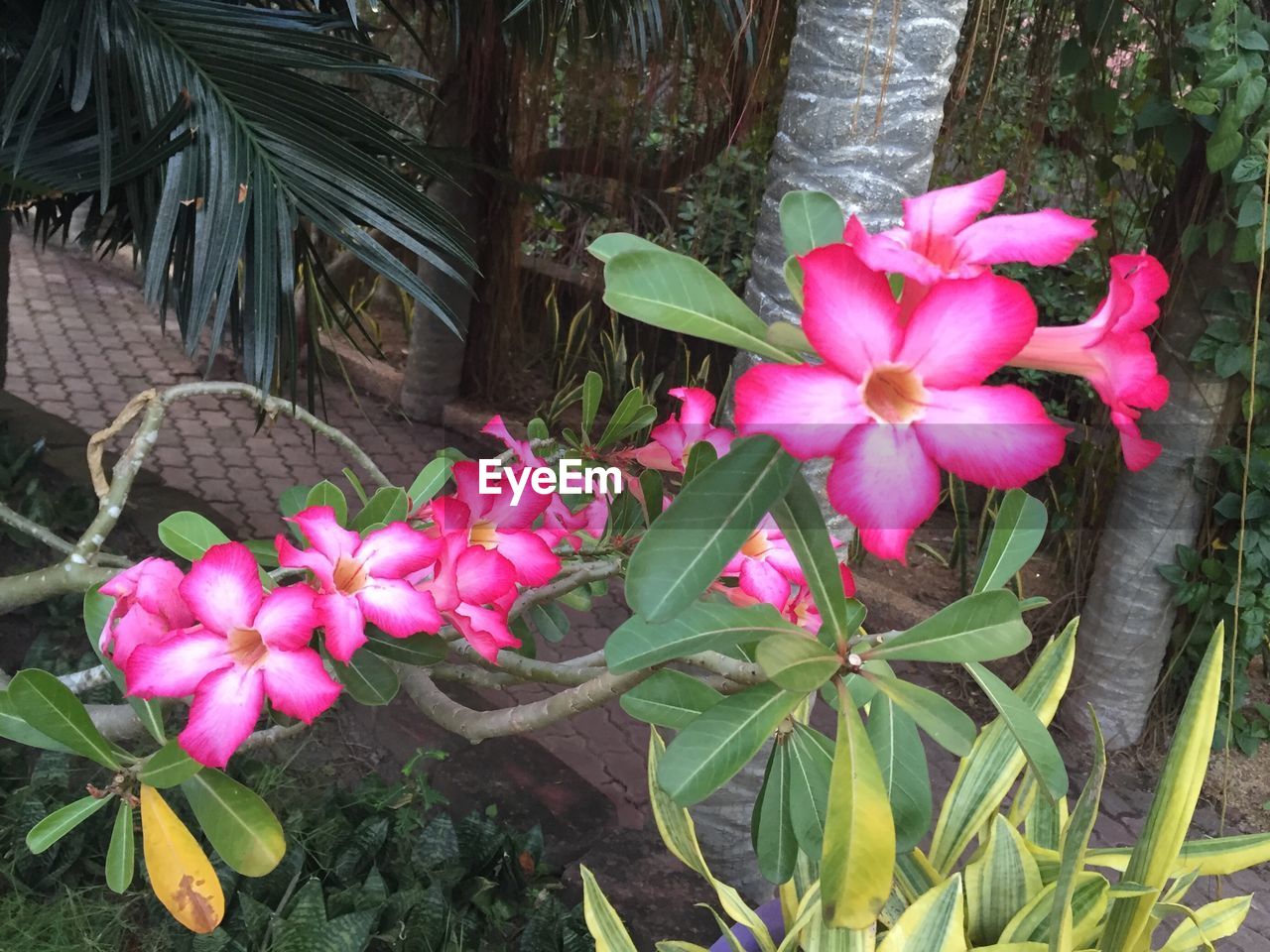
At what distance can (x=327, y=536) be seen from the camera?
71 cm

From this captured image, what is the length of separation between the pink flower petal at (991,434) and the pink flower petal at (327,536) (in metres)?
0.44

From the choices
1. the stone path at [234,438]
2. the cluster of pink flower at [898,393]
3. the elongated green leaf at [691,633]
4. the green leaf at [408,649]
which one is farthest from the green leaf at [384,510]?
the stone path at [234,438]

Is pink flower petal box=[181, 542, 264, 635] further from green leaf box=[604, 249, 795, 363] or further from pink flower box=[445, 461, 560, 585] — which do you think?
green leaf box=[604, 249, 795, 363]

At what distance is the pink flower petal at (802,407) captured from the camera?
402 millimetres

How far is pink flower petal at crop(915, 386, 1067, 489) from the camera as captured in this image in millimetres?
398

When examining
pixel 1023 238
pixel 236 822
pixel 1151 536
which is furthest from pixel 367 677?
pixel 1151 536

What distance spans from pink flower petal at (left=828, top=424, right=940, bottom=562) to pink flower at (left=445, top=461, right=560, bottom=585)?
446 mm

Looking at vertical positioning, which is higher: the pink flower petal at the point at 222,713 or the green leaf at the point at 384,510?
the green leaf at the point at 384,510

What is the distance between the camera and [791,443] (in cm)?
41

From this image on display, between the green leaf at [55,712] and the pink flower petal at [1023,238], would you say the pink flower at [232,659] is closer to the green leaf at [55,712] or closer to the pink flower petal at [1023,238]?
the green leaf at [55,712]

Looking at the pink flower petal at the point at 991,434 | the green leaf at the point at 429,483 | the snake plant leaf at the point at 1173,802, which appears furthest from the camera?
the snake plant leaf at the point at 1173,802

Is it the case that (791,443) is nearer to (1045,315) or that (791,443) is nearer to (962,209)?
(962,209)

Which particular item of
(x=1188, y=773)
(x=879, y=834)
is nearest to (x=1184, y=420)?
(x=1188, y=773)

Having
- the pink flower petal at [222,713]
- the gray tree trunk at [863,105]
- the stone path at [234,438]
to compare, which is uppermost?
the gray tree trunk at [863,105]
